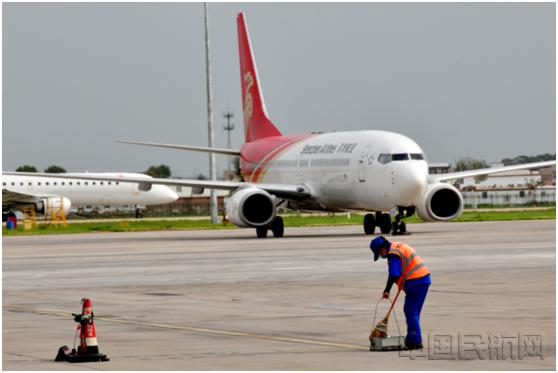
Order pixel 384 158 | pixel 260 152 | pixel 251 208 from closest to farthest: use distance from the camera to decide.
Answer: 1. pixel 384 158
2. pixel 251 208
3. pixel 260 152

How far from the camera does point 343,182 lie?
1780 inches

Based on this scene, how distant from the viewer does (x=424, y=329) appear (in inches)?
611

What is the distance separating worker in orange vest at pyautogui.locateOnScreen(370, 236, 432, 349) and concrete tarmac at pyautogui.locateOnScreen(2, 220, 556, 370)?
0.29m

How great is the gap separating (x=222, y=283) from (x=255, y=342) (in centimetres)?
948

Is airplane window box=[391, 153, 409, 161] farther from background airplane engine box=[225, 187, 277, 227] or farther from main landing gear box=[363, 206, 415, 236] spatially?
background airplane engine box=[225, 187, 277, 227]

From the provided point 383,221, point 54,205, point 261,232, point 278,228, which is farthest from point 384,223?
point 54,205

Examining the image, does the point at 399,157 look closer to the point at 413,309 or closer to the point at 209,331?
the point at 209,331

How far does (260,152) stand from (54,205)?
916 inches

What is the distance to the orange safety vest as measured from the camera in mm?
14094

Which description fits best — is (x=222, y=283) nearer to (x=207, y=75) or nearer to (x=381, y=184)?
(x=381, y=184)

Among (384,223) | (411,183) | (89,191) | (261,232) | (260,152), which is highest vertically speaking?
(89,191)

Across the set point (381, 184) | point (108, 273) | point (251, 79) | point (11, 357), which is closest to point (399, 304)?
point (11, 357)

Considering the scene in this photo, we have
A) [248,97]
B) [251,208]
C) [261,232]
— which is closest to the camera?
[251,208]

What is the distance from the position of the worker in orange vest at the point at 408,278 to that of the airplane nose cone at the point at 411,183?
2773cm
